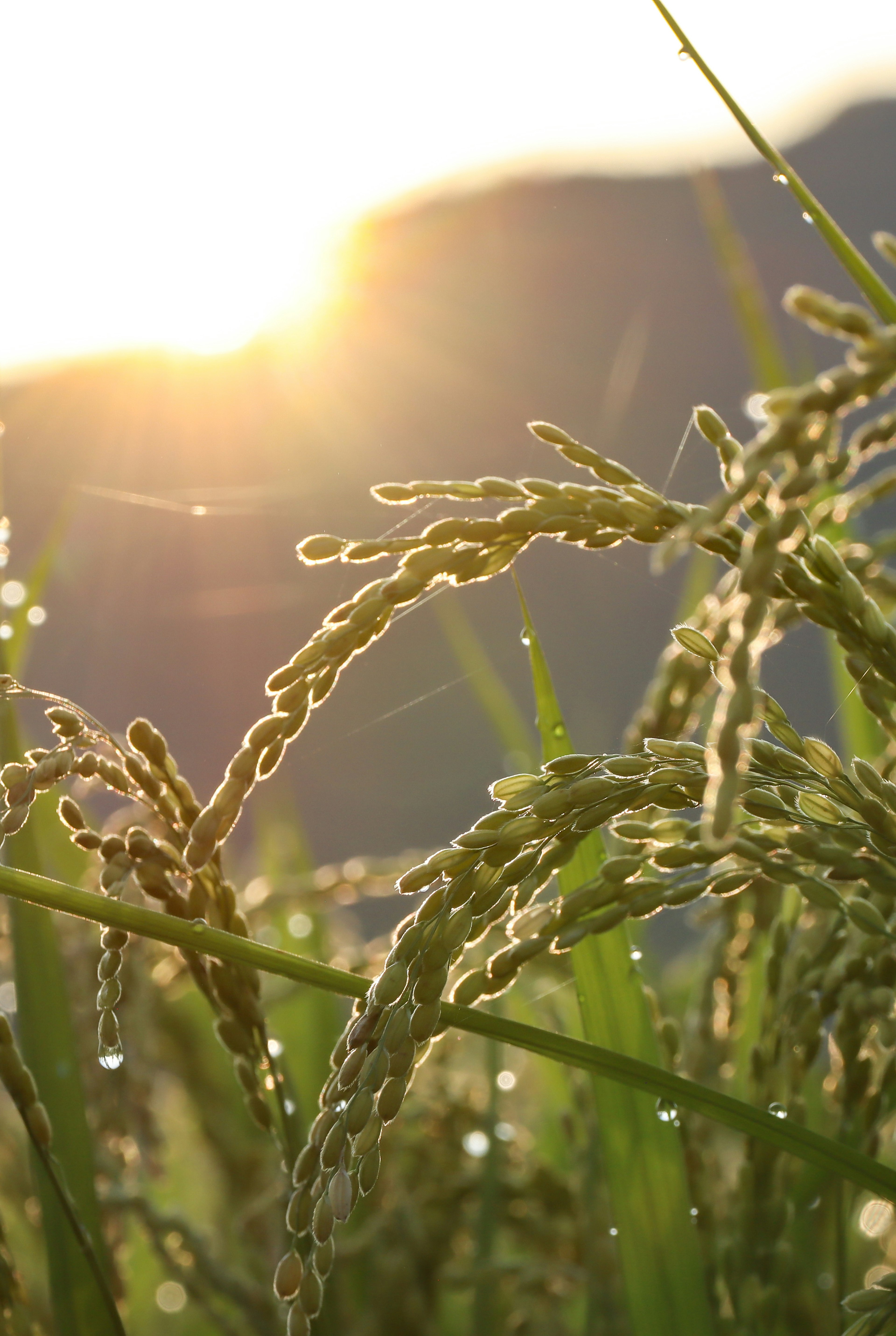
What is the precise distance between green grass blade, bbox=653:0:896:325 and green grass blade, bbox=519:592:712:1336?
449mm

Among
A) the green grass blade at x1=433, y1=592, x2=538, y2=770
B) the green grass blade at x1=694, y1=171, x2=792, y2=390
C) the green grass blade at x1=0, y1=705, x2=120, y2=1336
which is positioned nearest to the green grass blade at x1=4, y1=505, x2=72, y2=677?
the green grass blade at x1=0, y1=705, x2=120, y2=1336

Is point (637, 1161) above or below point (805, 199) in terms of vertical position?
below

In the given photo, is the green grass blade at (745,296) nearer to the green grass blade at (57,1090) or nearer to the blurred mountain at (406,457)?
the blurred mountain at (406,457)

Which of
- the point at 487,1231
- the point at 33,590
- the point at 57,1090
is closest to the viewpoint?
the point at 57,1090

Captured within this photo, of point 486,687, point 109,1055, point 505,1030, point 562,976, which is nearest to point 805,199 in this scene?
point 505,1030

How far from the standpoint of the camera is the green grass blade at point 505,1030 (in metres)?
0.68

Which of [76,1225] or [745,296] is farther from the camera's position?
[745,296]

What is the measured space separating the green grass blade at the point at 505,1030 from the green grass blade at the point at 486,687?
1274mm

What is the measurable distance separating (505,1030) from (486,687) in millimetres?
1540

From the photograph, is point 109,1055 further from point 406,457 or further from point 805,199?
point 406,457

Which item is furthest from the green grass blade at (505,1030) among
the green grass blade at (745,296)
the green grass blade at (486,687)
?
the green grass blade at (745,296)

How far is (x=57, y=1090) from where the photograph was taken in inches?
40.2

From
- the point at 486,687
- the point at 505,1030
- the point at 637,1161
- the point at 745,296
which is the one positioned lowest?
the point at 637,1161

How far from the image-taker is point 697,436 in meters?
1.75
